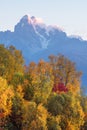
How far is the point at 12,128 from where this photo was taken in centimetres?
6631

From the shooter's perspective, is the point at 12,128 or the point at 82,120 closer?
the point at 12,128

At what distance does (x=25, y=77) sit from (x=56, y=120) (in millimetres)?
12050

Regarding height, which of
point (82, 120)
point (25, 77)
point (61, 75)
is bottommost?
point (82, 120)

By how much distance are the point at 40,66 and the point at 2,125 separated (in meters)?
37.1

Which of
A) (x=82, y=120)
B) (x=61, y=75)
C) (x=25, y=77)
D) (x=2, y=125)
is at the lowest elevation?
(x=2, y=125)

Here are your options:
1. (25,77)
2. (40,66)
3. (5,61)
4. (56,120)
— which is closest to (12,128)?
(56,120)

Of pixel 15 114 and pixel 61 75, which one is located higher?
pixel 61 75

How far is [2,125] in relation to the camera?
64375 mm

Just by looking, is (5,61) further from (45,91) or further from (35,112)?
(35,112)

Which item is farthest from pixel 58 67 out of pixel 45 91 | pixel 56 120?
pixel 56 120

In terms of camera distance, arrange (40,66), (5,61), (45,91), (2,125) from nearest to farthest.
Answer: (2,125) → (45,91) → (5,61) → (40,66)

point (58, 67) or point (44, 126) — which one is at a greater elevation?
point (58, 67)

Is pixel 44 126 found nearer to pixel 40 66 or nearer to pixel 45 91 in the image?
pixel 45 91

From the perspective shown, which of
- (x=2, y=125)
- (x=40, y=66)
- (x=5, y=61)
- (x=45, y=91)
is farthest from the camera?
(x=40, y=66)
